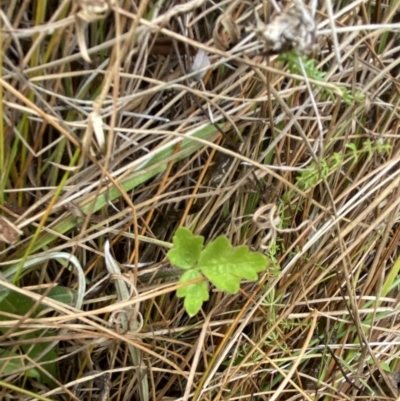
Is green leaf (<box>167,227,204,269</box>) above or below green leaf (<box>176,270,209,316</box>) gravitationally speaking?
above

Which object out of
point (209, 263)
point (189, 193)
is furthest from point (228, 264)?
point (189, 193)

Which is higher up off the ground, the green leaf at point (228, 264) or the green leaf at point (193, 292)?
the green leaf at point (228, 264)

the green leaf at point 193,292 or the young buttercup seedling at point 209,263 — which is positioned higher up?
the young buttercup seedling at point 209,263

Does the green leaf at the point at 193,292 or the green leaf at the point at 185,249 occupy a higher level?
the green leaf at the point at 185,249

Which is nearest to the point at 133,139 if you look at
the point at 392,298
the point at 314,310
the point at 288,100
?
the point at 288,100
